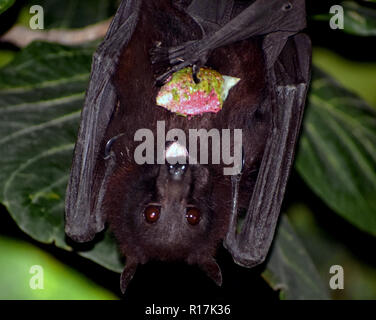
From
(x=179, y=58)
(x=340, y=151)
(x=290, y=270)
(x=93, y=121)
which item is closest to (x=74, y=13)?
(x=93, y=121)

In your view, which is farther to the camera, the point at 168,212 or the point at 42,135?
the point at 42,135

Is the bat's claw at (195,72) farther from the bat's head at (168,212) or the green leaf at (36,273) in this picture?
the green leaf at (36,273)

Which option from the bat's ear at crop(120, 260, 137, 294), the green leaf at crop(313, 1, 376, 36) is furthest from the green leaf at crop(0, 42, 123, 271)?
the green leaf at crop(313, 1, 376, 36)

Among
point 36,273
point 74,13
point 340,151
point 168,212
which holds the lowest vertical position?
point 36,273

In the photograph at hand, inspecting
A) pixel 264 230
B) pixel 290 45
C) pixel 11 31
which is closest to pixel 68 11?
pixel 11 31

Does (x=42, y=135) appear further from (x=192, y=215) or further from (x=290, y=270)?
(x=290, y=270)

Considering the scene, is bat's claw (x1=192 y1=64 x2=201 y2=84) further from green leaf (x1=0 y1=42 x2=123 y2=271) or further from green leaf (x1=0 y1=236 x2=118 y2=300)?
green leaf (x1=0 y1=236 x2=118 y2=300)

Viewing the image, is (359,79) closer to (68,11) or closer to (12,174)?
(68,11)

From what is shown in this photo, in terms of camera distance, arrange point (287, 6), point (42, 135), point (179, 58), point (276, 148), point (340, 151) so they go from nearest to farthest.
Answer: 1. point (179, 58)
2. point (287, 6)
3. point (276, 148)
4. point (42, 135)
5. point (340, 151)
